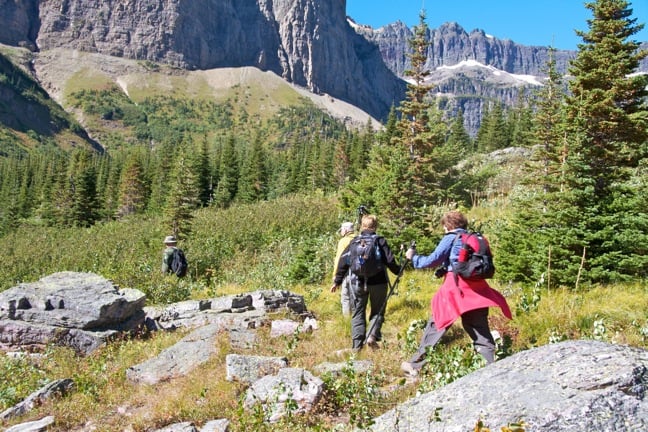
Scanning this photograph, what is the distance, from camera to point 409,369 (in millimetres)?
5340

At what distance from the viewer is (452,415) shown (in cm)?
315

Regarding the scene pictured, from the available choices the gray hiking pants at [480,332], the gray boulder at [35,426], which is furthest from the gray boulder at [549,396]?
the gray boulder at [35,426]

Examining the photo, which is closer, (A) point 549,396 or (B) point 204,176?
(A) point 549,396

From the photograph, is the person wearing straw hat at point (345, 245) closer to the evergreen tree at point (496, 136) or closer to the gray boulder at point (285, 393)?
the gray boulder at point (285, 393)

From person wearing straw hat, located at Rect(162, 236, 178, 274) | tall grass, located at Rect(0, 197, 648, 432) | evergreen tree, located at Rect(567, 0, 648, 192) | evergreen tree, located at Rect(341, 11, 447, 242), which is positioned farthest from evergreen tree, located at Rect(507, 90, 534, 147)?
tall grass, located at Rect(0, 197, 648, 432)

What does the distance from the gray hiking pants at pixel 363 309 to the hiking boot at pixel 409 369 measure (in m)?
1.13

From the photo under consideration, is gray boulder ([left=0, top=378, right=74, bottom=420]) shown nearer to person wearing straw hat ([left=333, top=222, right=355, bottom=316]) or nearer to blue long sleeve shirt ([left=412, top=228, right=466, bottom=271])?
person wearing straw hat ([left=333, top=222, right=355, bottom=316])

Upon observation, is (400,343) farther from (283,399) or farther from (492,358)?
(283,399)

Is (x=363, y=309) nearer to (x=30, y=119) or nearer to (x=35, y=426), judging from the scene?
(x=35, y=426)

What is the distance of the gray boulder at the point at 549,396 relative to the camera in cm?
283

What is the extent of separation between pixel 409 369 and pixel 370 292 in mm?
1641

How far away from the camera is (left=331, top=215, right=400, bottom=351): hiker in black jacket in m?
6.60

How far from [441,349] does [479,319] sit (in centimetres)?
76

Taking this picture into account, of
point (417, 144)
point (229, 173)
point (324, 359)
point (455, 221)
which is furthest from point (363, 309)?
point (229, 173)
